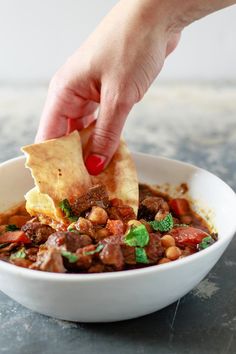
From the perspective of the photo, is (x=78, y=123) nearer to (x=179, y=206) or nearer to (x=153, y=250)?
(x=179, y=206)

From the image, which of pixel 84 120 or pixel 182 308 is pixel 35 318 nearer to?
pixel 182 308

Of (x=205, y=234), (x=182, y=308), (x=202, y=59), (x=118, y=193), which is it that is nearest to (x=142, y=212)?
(x=118, y=193)

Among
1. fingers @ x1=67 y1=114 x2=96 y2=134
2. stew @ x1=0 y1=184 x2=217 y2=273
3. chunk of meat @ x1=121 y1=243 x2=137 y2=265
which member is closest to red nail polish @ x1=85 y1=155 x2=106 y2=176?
stew @ x1=0 y1=184 x2=217 y2=273

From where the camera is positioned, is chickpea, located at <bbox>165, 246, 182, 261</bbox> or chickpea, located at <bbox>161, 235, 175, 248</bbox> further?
chickpea, located at <bbox>161, 235, 175, 248</bbox>

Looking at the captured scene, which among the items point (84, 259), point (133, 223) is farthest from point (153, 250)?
point (84, 259)

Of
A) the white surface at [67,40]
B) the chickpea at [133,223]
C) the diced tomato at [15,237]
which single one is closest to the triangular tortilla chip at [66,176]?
the diced tomato at [15,237]

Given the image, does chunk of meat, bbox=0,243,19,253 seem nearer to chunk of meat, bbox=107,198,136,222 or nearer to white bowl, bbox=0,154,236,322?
white bowl, bbox=0,154,236,322

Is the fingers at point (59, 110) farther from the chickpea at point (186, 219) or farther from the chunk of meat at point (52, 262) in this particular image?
the chunk of meat at point (52, 262)
